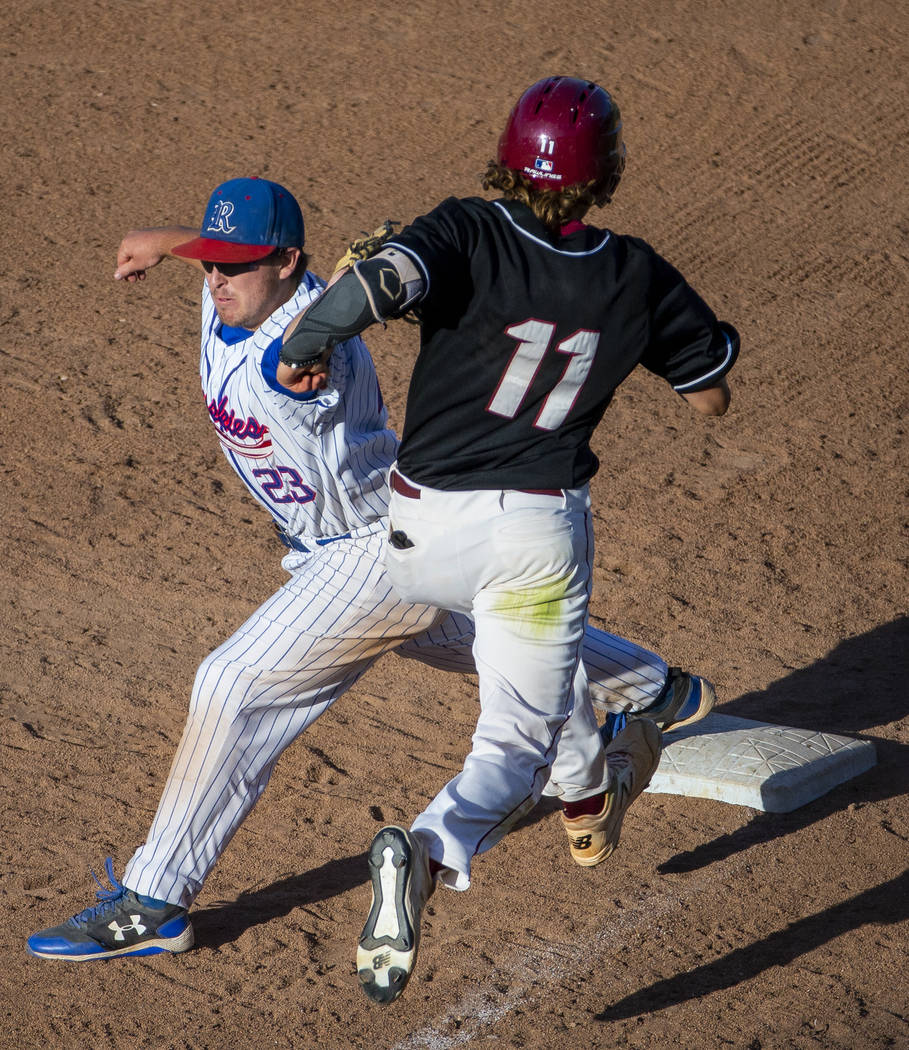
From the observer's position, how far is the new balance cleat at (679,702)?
13.2 ft

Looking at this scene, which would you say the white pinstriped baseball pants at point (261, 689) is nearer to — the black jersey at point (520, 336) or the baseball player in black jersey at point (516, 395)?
the baseball player in black jersey at point (516, 395)

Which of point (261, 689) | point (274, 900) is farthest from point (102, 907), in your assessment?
point (261, 689)

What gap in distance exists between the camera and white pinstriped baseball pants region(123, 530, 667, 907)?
3430mm

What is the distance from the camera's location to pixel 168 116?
8734 mm

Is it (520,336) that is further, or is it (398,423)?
(398,423)

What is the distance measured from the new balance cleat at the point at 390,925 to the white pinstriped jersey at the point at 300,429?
109 cm

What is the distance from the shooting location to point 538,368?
9.58ft

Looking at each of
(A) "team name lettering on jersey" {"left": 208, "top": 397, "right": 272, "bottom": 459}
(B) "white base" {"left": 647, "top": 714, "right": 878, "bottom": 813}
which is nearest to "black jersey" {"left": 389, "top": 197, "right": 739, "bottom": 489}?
(A) "team name lettering on jersey" {"left": 208, "top": 397, "right": 272, "bottom": 459}

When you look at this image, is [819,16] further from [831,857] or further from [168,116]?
[831,857]

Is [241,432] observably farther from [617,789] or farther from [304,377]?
[617,789]

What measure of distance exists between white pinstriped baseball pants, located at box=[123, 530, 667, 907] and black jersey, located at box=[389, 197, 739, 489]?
51cm

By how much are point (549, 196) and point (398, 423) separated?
3.53 m

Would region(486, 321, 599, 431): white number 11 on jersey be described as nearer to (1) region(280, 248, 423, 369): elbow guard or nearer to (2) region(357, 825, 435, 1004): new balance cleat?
(1) region(280, 248, 423, 369): elbow guard

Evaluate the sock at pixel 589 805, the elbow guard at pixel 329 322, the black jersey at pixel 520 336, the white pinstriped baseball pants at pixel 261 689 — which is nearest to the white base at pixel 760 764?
the sock at pixel 589 805
